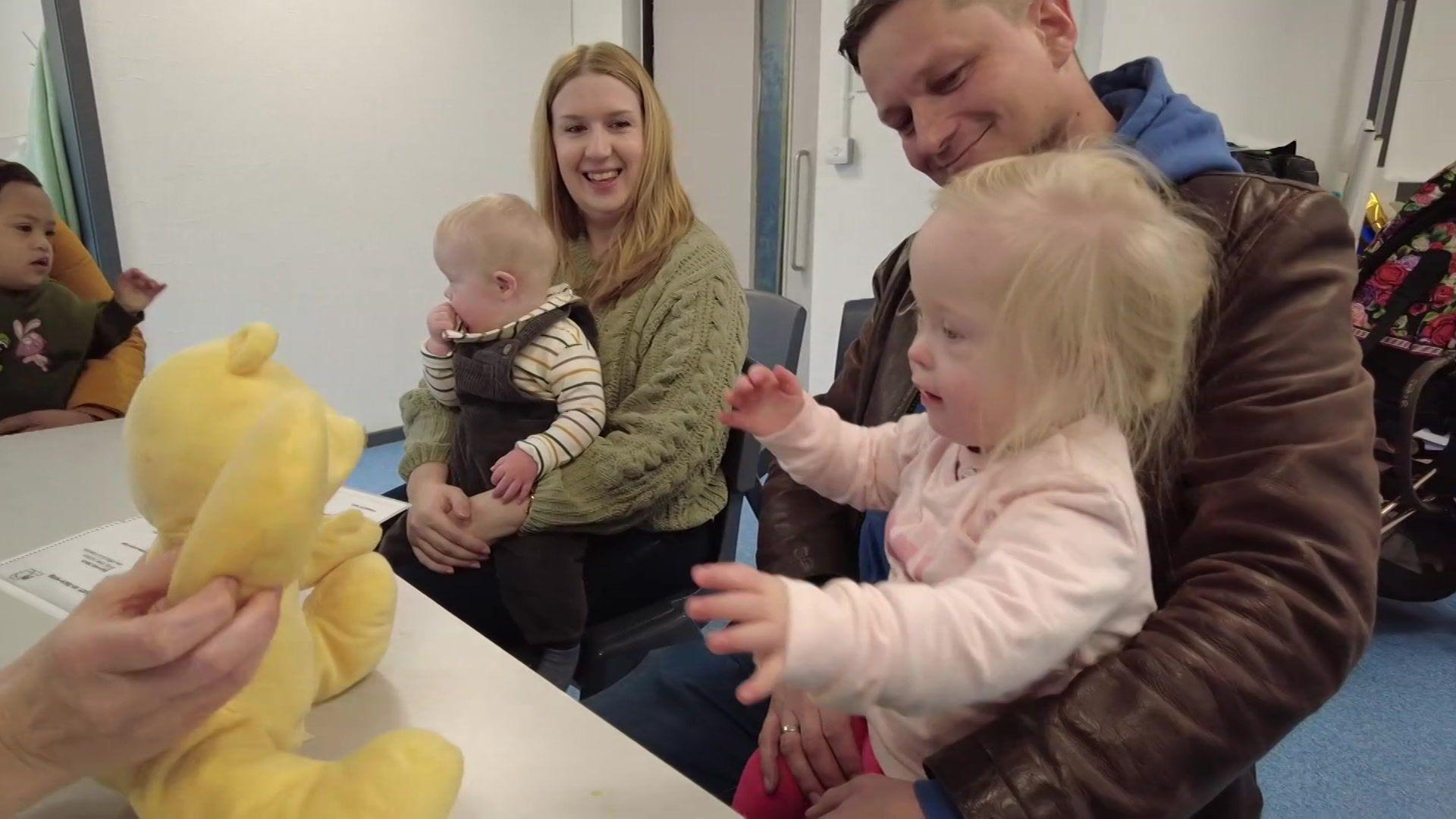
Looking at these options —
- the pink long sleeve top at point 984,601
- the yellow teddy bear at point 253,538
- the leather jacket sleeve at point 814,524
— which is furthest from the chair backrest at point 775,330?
the yellow teddy bear at point 253,538

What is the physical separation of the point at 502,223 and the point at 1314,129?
3.87 meters

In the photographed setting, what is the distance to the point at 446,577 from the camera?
1393 millimetres

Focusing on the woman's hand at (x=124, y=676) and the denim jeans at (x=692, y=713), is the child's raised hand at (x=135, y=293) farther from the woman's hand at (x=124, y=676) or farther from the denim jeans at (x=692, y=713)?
the woman's hand at (x=124, y=676)

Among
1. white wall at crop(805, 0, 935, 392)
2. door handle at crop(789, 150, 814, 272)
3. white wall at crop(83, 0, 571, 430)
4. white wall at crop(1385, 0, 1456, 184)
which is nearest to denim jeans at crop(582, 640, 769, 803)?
white wall at crop(805, 0, 935, 392)

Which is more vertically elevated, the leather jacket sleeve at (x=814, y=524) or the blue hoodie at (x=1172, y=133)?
the blue hoodie at (x=1172, y=133)

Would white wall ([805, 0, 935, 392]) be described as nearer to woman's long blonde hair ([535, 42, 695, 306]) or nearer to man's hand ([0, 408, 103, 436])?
woman's long blonde hair ([535, 42, 695, 306])

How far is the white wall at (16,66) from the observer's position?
2.77m

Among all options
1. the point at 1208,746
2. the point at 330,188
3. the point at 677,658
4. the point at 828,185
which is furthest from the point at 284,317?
the point at 1208,746

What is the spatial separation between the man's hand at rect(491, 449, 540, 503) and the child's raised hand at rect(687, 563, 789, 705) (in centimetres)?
85

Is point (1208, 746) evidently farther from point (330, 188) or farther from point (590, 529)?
point (330, 188)

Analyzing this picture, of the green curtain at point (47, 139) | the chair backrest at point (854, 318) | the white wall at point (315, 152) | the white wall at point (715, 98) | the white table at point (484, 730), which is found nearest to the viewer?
the white table at point (484, 730)

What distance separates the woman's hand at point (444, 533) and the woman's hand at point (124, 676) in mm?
819

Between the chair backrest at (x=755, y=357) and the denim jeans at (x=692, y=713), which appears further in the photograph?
the chair backrest at (x=755, y=357)

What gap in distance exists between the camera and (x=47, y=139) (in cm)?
278
